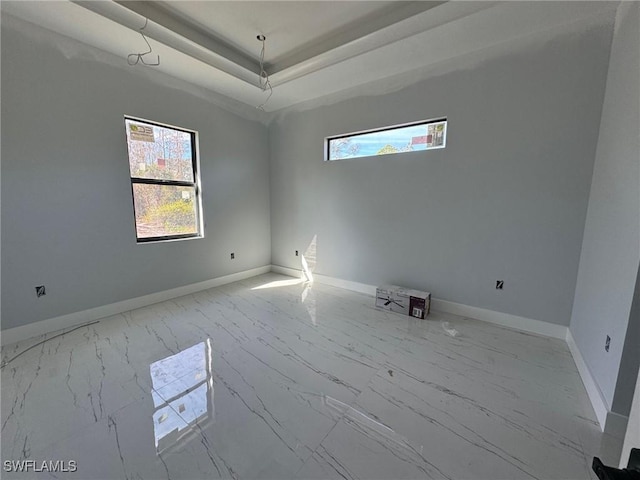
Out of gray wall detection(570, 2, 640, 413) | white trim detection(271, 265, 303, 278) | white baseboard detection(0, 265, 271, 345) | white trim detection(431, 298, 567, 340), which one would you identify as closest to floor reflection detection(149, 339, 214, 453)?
white baseboard detection(0, 265, 271, 345)

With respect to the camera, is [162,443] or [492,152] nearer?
[162,443]

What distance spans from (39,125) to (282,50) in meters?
2.46

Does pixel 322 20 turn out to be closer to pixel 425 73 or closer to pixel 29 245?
pixel 425 73

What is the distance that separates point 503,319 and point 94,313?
4.36 m

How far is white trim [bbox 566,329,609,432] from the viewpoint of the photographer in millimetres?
1510

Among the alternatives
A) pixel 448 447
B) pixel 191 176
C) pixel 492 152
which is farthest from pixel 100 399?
pixel 492 152

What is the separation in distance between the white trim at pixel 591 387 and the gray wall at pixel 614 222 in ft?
0.15

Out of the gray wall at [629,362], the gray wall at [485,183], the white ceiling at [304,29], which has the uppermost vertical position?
the white ceiling at [304,29]

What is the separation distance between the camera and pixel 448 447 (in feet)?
4.55

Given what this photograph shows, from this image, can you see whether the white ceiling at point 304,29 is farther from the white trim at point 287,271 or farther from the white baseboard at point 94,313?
the white trim at point 287,271

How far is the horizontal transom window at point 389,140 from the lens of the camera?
2.97 metres

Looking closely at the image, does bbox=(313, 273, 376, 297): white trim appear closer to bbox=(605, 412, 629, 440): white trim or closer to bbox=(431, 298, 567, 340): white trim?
bbox=(431, 298, 567, 340): white trim

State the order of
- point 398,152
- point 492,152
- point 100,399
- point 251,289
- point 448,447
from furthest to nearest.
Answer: point 251,289
point 398,152
point 492,152
point 100,399
point 448,447

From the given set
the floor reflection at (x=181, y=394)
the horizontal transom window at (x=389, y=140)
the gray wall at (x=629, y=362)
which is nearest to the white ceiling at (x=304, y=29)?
the horizontal transom window at (x=389, y=140)
